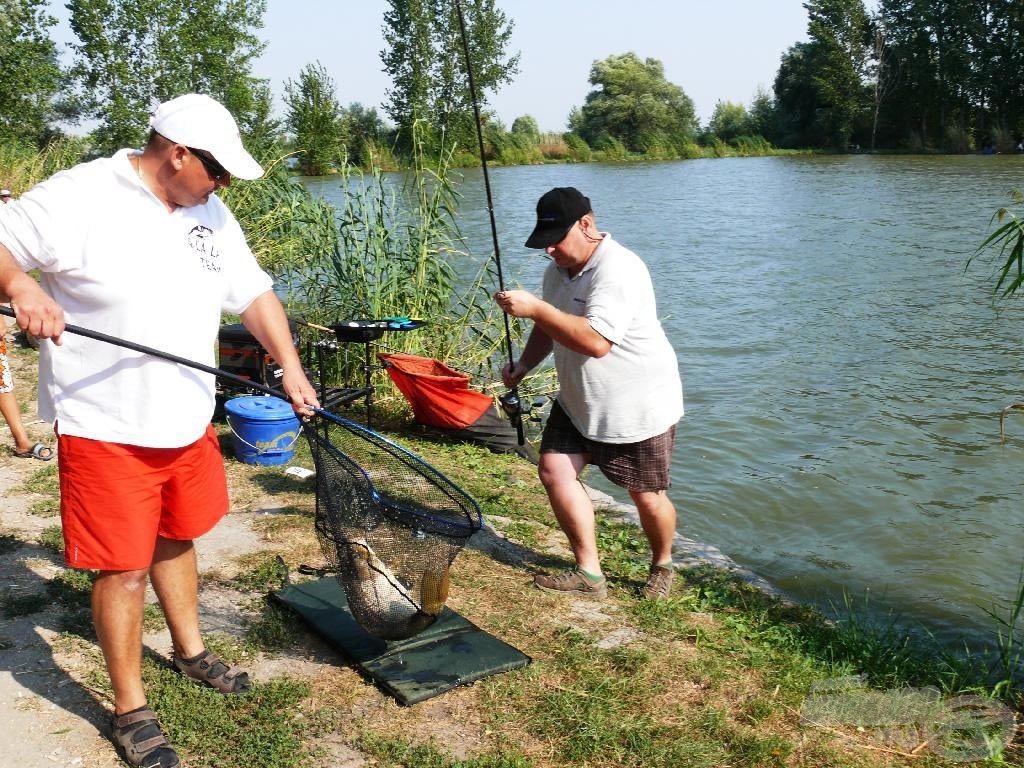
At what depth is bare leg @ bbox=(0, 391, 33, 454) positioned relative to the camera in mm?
5871

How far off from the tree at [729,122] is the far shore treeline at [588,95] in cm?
10

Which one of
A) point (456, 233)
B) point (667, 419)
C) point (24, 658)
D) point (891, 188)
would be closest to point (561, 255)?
point (667, 419)

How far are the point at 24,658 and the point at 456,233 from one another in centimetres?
585

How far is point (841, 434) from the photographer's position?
855cm

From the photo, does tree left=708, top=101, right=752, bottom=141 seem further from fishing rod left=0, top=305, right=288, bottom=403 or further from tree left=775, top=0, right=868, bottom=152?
fishing rod left=0, top=305, right=288, bottom=403

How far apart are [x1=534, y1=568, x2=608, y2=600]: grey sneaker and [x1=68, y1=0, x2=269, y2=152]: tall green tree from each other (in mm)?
31837

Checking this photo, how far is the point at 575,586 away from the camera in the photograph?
14.3 feet

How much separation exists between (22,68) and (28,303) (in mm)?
26961

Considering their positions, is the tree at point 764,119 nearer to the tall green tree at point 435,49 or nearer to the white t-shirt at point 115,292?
the tall green tree at point 435,49

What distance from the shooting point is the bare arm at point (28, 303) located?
2.48 metres

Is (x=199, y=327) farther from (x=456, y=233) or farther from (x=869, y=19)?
(x=869, y=19)

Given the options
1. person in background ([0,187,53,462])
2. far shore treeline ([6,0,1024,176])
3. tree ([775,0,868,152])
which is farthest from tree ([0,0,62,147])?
tree ([775,0,868,152])

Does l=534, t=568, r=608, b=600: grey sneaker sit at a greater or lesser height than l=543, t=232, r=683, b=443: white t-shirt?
lesser

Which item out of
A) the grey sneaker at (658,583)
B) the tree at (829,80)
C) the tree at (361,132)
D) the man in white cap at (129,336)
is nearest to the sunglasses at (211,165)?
the man in white cap at (129,336)
